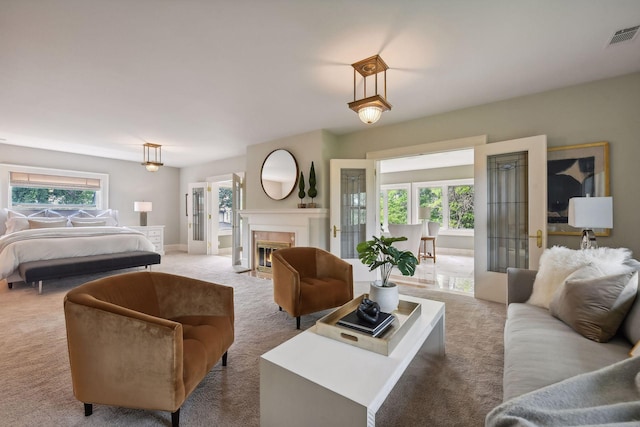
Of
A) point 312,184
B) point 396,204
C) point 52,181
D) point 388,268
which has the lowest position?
point 388,268

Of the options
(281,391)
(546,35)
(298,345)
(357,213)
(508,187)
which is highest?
(546,35)

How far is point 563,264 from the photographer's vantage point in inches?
74.9

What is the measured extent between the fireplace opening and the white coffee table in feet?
11.8

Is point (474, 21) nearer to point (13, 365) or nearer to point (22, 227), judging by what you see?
point (13, 365)

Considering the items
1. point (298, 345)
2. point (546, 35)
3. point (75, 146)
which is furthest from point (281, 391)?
point (75, 146)

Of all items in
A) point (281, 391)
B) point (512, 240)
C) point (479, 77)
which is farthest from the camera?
point (512, 240)

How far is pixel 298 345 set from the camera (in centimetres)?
142

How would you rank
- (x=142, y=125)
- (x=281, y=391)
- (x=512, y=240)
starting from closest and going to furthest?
1. (x=281, y=391)
2. (x=512, y=240)
3. (x=142, y=125)

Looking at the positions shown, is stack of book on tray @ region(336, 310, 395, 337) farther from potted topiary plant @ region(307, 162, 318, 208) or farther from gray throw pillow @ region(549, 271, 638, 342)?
potted topiary plant @ region(307, 162, 318, 208)

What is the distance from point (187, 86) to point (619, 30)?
3930 mm

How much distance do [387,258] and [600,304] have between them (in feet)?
3.84

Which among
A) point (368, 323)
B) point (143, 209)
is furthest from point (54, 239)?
point (368, 323)

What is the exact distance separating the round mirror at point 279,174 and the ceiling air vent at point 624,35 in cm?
389

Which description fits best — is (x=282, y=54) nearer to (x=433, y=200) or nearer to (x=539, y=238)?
(x=539, y=238)
